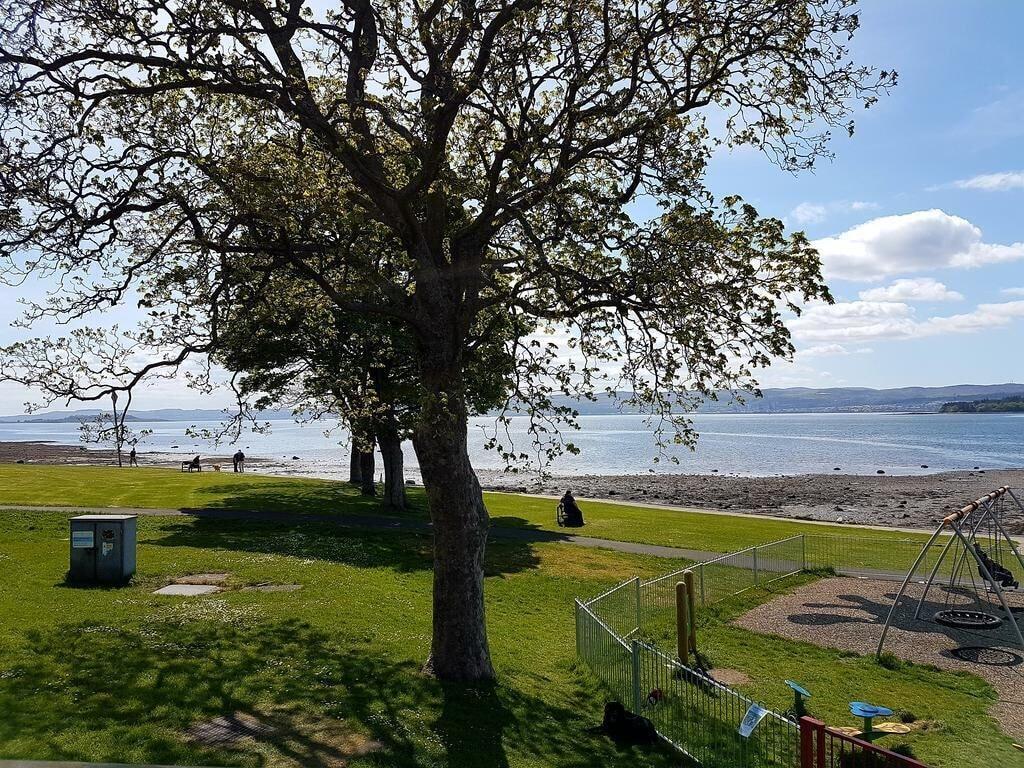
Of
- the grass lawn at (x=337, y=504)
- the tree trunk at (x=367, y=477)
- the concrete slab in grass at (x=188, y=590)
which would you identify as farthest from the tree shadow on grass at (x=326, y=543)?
the tree trunk at (x=367, y=477)

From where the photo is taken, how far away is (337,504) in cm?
3259

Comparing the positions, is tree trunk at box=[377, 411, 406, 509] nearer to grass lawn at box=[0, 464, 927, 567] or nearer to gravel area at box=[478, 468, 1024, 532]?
grass lawn at box=[0, 464, 927, 567]

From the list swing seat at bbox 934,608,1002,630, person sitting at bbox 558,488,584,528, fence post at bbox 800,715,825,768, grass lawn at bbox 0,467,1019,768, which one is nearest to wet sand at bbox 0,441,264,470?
person sitting at bbox 558,488,584,528

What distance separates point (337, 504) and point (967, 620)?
2370 centimetres

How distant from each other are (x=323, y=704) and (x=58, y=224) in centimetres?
841

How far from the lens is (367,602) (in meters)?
16.2

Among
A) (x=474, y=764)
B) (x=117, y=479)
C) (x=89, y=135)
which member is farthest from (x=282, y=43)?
(x=117, y=479)

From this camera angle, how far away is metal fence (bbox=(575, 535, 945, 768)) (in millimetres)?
9828

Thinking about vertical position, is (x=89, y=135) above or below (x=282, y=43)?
below

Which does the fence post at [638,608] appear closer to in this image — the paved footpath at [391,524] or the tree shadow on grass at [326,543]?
the tree shadow on grass at [326,543]

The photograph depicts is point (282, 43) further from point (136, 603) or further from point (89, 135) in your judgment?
point (136, 603)

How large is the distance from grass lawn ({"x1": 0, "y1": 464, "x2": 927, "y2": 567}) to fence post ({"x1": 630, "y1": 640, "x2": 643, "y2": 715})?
51.6 feet

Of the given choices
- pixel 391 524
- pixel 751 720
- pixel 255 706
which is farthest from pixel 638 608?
pixel 391 524

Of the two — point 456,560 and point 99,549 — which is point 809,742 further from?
point 99,549
